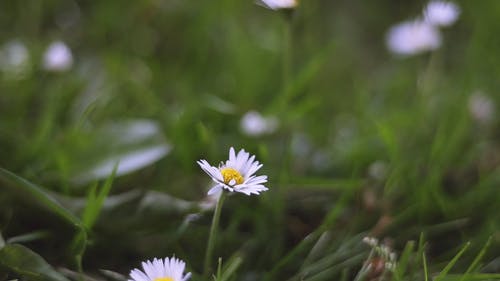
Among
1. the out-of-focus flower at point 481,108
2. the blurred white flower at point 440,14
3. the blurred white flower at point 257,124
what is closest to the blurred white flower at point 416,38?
the blurred white flower at point 440,14

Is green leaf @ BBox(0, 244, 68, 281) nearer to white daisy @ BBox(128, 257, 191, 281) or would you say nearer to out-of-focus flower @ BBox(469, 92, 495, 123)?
white daisy @ BBox(128, 257, 191, 281)

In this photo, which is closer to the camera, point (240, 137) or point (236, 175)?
point (236, 175)

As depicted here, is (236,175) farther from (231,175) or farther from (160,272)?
(160,272)

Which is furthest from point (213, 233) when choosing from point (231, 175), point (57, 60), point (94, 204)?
point (57, 60)

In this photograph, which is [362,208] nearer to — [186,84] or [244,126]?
[244,126]

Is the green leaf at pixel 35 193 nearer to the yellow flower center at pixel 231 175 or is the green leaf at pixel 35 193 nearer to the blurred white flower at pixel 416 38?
the yellow flower center at pixel 231 175
